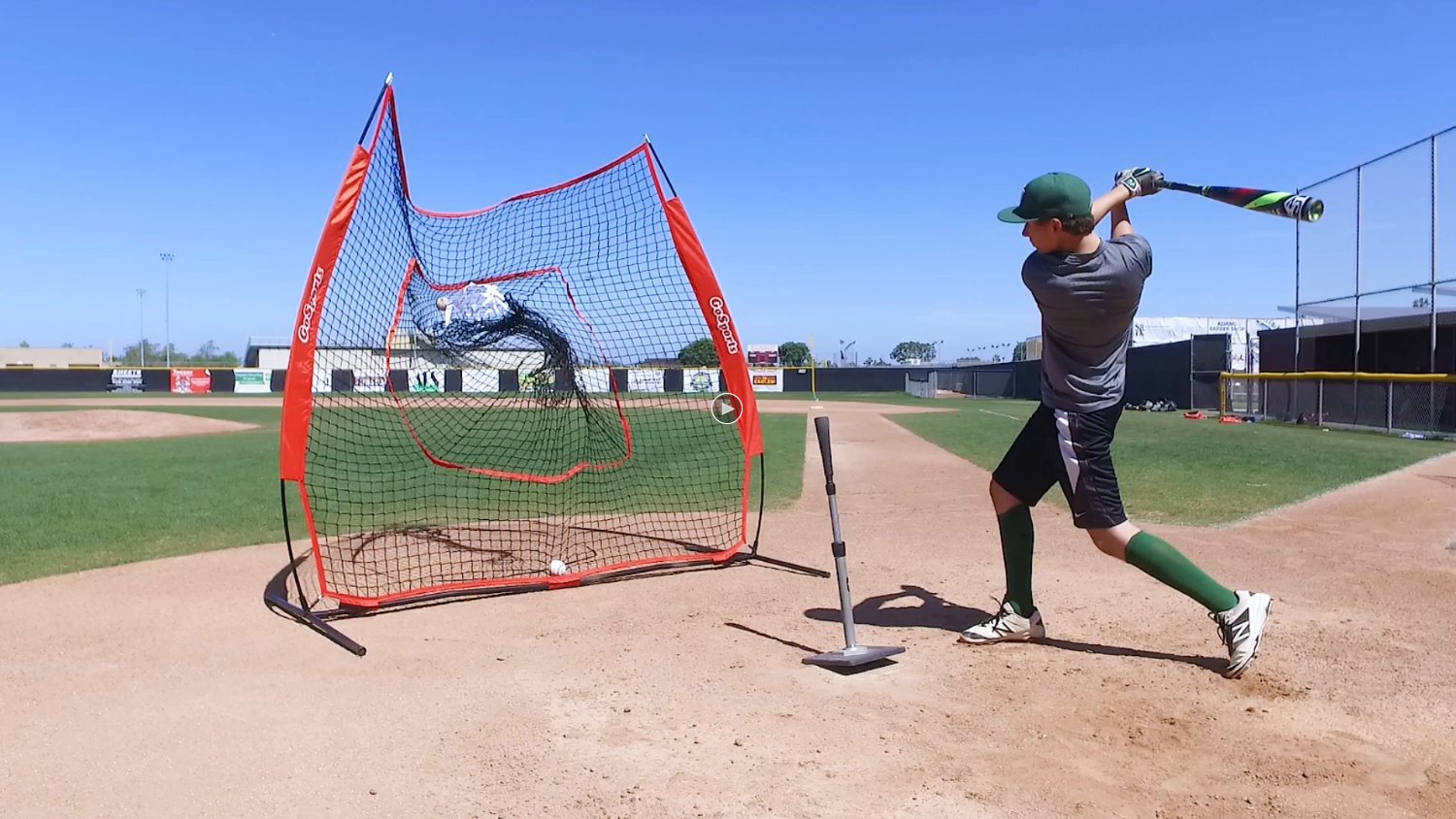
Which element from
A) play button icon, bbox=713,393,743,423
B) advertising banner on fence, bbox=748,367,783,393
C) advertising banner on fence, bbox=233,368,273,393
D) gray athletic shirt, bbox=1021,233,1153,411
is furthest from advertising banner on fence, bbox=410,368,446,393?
advertising banner on fence, bbox=233,368,273,393

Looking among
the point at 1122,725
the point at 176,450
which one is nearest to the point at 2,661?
the point at 1122,725

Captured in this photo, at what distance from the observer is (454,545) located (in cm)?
702

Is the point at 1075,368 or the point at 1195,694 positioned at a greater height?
the point at 1075,368

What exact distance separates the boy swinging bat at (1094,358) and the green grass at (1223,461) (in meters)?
4.01

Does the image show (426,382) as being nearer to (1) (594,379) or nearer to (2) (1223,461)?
(1) (594,379)

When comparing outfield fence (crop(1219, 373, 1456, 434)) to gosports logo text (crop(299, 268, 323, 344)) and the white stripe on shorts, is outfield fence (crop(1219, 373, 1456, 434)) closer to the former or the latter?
the white stripe on shorts

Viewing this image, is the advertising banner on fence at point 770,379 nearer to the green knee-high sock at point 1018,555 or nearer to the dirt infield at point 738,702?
the dirt infield at point 738,702

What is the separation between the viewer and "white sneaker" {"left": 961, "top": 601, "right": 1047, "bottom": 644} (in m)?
4.31

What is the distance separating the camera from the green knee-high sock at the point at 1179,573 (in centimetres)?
381

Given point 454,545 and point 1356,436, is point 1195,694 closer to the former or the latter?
point 454,545

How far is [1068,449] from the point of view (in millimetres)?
3949

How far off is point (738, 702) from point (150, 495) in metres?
9.16

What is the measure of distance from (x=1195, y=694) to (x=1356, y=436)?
15949 millimetres

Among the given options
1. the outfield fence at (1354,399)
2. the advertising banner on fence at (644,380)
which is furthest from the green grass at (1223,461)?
the advertising banner on fence at (644,380)
